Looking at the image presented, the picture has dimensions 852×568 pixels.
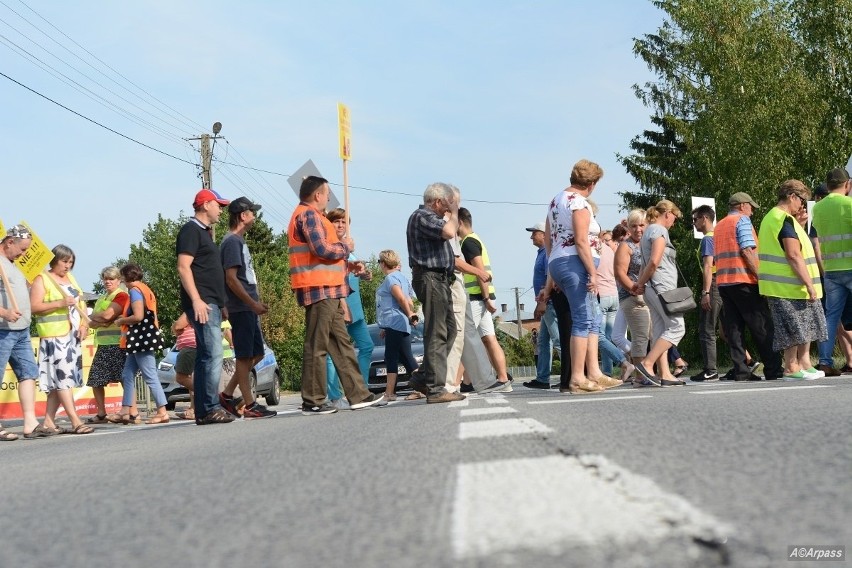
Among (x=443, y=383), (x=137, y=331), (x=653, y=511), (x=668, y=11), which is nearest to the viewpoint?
(x=653, y=511)

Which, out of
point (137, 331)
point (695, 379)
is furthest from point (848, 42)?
point (137, 331)

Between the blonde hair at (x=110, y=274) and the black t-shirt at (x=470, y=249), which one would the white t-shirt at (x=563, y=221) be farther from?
the blonde hair at (x=110, y=274)

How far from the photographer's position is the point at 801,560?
5.96 feet

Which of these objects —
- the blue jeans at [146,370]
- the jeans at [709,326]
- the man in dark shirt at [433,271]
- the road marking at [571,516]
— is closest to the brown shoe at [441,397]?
the man in dark shirt at [433,271]

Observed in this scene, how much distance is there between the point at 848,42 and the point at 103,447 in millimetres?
26765

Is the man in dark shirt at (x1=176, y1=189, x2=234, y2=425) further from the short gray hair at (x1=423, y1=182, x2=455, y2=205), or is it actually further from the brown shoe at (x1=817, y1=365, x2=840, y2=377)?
the brown shoe at (x1=817, y1=365, x2=840, y2=377)

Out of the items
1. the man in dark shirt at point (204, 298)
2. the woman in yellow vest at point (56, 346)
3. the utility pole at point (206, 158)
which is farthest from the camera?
the utility pole at point (206, 158)

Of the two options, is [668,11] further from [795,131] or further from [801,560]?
[801,560]

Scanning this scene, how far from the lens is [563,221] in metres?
9.26

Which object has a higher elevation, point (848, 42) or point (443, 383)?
point (848, 42)

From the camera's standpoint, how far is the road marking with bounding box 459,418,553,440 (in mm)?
4410

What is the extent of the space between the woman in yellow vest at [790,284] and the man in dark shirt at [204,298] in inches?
212

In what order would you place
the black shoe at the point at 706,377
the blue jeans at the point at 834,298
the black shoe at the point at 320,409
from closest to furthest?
1. the black shoe at the point at 320,409
2. the blue jeans at the point at 834,298
3. the black shoe at the point at 706,377

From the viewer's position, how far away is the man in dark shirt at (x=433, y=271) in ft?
29.4
